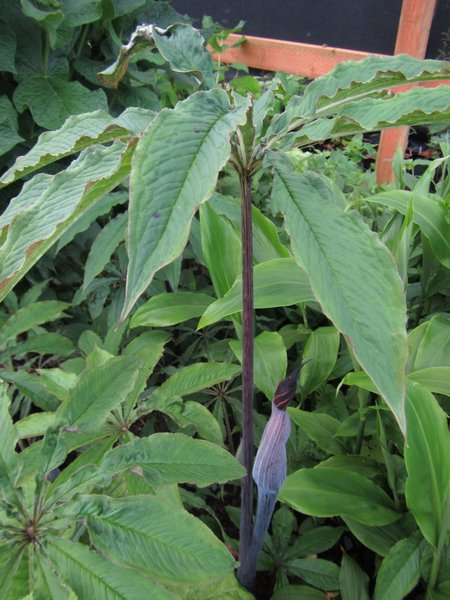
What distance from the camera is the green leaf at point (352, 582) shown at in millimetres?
792

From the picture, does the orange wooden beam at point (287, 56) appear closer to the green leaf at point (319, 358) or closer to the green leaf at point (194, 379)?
the green leaf at point (319, 358)

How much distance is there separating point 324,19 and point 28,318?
2.42m

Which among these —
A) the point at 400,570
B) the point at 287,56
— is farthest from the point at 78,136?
the point at 287,56

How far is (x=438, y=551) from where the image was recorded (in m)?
0.73

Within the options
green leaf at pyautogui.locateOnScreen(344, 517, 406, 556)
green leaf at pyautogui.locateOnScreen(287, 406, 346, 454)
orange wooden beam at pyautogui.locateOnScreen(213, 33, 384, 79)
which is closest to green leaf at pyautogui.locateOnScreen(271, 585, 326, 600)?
green leaf at pyautogui.locateOnScreen(344, 517, 406, 556)

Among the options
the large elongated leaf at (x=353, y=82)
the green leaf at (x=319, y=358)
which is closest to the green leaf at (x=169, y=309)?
the green leaf at (x=319, y=358)

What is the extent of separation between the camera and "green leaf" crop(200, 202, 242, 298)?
103 centimetres

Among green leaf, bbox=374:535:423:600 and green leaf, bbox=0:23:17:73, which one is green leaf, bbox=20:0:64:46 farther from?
green leaf, bbox=374:535:423:600

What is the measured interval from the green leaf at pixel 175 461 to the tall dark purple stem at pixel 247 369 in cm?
4

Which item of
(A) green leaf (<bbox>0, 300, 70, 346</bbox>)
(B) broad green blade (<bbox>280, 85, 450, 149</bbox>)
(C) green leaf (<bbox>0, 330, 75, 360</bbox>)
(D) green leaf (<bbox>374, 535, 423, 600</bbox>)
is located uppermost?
(B) broad green blade (<bbox>280, 85, 450, 149</bbox>)

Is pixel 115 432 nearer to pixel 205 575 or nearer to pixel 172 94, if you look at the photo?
pixel 205 575

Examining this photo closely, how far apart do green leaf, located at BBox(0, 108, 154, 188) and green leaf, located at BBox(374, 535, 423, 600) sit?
66cm

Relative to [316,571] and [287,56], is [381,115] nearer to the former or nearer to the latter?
[316,571]

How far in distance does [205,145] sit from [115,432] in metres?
0.56
